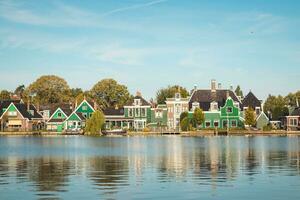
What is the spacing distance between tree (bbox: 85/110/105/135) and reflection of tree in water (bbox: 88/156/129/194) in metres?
54.6

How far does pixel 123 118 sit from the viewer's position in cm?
9988

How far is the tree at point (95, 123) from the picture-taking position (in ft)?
294

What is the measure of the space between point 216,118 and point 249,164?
63782 mm

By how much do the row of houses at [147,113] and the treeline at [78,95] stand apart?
1841 cm

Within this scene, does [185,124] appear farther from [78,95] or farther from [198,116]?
[78,95]

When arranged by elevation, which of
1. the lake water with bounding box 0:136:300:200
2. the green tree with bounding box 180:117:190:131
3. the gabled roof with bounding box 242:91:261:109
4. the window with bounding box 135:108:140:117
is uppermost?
the gabled roof with bounding box 242:91:261:109

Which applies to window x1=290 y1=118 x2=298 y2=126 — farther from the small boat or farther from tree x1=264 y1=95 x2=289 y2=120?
the small boat

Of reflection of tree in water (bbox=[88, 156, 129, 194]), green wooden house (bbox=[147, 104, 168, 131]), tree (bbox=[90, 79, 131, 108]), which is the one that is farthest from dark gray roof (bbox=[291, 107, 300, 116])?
reflection of tree in water (bbox=[88, 156, 129, 194])

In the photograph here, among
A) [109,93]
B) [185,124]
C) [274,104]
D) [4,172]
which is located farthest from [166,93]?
[4,172]

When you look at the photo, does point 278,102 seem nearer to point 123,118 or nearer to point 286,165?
point 123,118

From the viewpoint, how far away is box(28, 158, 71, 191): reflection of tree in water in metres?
22.0

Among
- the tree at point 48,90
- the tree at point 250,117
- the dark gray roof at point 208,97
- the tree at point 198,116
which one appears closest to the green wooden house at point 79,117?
the dark gray roof at point 208,97

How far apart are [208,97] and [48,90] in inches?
1622

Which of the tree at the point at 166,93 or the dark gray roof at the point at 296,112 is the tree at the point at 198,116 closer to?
the dark gray roof at the point at 296,112
